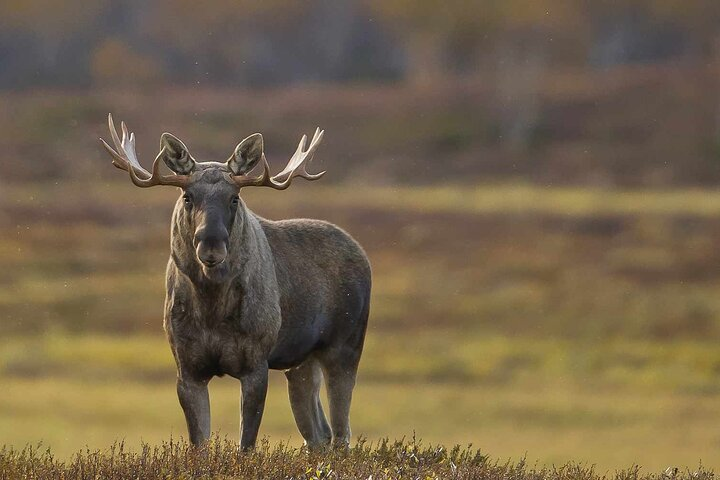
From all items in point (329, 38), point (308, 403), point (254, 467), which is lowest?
point (254, 467)

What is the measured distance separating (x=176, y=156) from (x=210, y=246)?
2.93 ft

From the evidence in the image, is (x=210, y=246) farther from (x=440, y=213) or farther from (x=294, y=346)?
(x=440, y=213)

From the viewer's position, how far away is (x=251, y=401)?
42.4 feet

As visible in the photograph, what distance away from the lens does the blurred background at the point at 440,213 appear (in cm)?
3219

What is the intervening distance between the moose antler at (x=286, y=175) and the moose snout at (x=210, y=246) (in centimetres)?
62

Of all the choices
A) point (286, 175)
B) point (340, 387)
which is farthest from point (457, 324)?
point (286, 175)

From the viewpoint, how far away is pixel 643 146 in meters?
63.8

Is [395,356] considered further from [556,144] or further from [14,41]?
[14,41]

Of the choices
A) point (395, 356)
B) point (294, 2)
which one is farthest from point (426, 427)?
point (294, 2)

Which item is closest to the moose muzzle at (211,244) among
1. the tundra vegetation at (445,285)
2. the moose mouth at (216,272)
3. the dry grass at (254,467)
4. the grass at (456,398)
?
the moose mouth at (216,272)

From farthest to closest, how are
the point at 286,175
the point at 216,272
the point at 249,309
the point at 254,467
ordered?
the point at 286,175
the point at 249,309
the point at 216,272
the point at 254,467

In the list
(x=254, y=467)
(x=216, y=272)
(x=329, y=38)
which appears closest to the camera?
(x=254, y=467)

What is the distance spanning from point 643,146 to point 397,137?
30.8 feet

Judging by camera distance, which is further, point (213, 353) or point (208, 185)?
point (213, 353)
